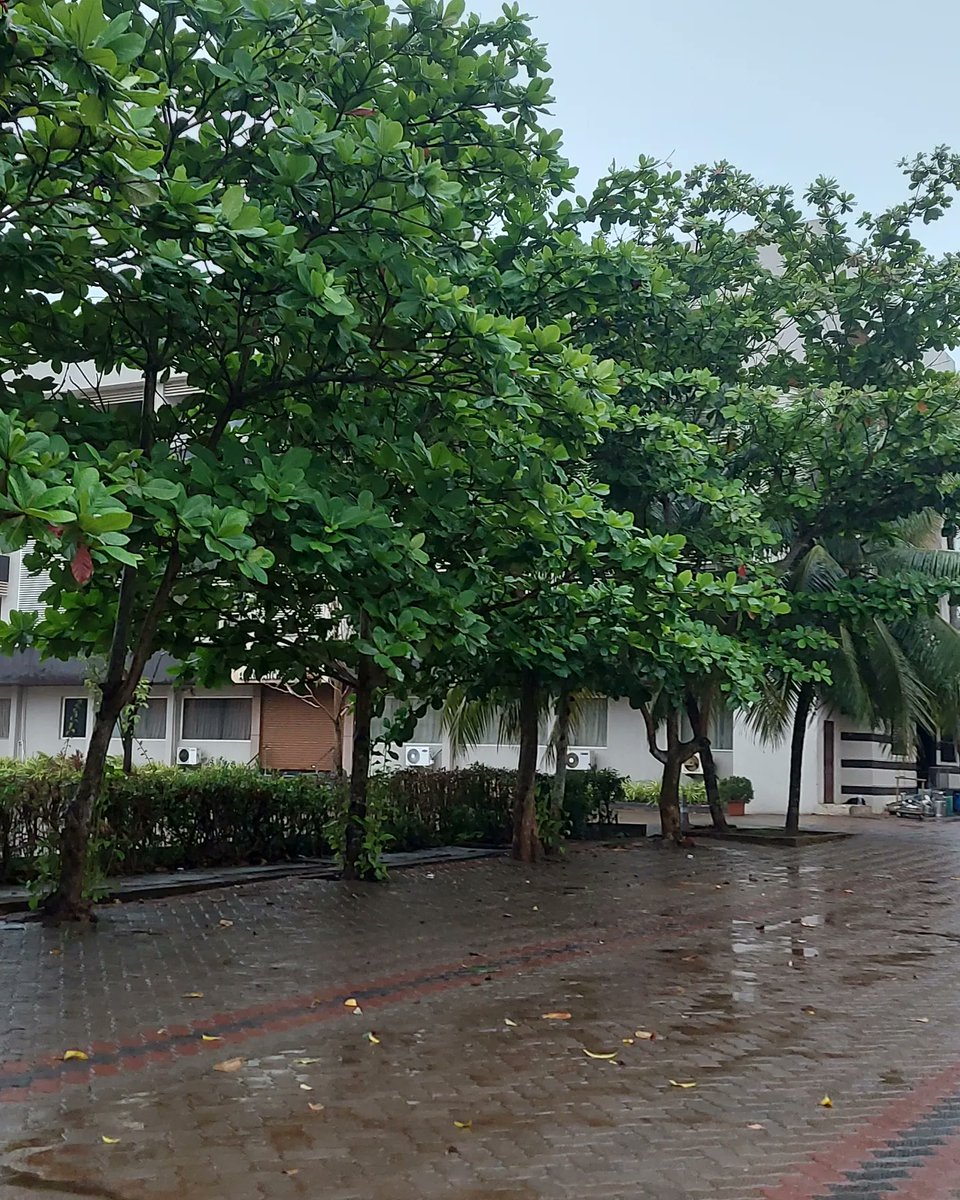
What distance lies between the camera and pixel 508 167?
930 cm

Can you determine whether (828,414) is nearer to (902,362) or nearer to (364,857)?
(902,362)

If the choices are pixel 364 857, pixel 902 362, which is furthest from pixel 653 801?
pixel 364 857

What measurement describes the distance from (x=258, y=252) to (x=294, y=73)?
1553 millimetres

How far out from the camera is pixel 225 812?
45.8ft

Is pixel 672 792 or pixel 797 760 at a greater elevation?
pixel 797 760

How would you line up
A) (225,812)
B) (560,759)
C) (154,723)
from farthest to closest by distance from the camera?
1. (154,723)
2. (560,759)
3. (225,812)

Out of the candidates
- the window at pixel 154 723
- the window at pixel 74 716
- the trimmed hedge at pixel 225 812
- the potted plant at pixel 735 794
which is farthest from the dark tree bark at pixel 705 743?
the window at pixel 154 723

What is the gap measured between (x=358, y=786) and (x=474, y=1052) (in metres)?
A: 6.58

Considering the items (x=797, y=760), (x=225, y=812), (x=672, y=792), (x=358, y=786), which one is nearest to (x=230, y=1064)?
(x=358, y=786)

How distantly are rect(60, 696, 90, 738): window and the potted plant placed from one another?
47.7 ft

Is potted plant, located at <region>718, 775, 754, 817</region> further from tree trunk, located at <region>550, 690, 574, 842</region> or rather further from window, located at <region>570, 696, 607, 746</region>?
tree trunk, located at <region>550, 690, 574, 842</region>

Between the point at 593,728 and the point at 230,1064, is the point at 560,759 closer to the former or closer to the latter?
the point at 593,728

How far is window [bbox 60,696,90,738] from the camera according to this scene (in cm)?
2995

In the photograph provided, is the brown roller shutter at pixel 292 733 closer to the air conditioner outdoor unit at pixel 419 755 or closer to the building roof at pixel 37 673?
the air conditioner outdoor unit at pixel 419 755
